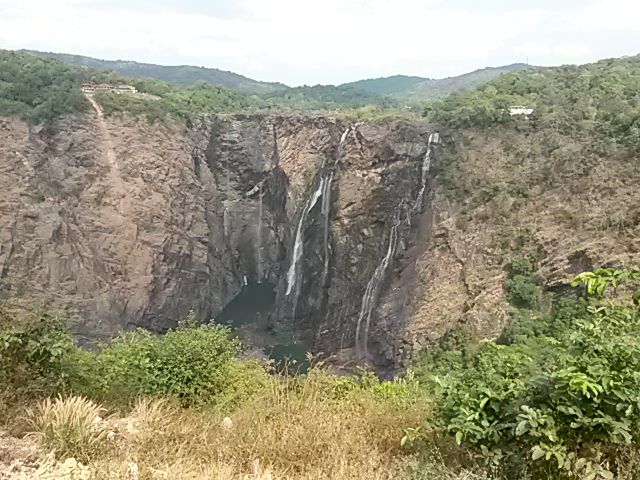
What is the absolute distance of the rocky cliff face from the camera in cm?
1753

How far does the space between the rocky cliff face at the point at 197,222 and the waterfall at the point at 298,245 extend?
0.09 metres

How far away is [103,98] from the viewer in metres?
22.0

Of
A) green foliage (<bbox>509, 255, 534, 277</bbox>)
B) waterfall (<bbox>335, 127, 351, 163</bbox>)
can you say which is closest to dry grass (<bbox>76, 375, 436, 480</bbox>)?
green foliage (<bbox>509, 255, 534, 277</bbox>)

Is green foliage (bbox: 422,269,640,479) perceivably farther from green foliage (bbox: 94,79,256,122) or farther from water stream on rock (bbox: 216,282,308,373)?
green foliage (bbox: 94,79,256,122)

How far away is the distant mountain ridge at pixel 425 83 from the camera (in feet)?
164

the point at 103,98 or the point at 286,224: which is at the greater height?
the point at 103,98

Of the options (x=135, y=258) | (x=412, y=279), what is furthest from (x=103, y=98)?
(x=412, y=279)

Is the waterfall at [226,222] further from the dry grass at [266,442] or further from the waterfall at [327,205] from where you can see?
the dry grass at [266,442]

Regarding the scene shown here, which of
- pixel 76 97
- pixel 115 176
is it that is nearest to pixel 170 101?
pixel 76 97

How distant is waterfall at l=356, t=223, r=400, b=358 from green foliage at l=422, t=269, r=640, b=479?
14325 mm

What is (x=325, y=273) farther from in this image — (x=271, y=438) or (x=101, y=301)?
(x=271, y=438)

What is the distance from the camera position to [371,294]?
59.1 feet

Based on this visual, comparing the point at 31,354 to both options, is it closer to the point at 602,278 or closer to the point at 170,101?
the point at 602,278

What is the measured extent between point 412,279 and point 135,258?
432 inches
